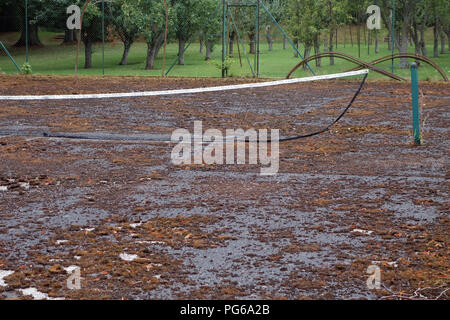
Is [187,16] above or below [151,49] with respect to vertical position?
above

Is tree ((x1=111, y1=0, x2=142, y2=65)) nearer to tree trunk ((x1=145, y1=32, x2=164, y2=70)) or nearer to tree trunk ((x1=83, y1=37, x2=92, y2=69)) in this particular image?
tree trunk ((x1=145, y1=32, x2=164, y2=70))

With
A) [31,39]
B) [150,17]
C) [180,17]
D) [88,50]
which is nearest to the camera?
[150,17]

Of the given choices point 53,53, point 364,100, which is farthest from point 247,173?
point 53,53

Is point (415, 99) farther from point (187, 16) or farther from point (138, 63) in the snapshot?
point (138, 63)

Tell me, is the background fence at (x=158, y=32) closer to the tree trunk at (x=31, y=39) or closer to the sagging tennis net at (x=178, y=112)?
the tree trunk at (x=31, y=39)

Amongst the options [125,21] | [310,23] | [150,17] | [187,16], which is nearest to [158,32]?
[187,16]

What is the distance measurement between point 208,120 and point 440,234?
8.11m

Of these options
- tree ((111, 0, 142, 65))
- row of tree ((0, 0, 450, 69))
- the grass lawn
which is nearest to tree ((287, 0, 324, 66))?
row of tree ((0, 0, 450, 69))

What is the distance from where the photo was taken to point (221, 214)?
712 cm

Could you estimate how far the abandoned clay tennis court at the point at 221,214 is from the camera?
5.17 meters

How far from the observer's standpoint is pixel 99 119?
1413 cm

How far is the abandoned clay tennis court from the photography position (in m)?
5.17

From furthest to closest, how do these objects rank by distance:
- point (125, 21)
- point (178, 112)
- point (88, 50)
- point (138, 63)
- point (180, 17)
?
point (138, 63)
point (180, 17)
point (88, 50)
point (125, 21)
point (178, 112)

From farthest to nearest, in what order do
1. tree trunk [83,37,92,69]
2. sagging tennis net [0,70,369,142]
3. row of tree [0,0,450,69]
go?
tree trunk [83,37,92,69], row of tree [0,0,450,69], sagging tennis net [0,70,369,142]
